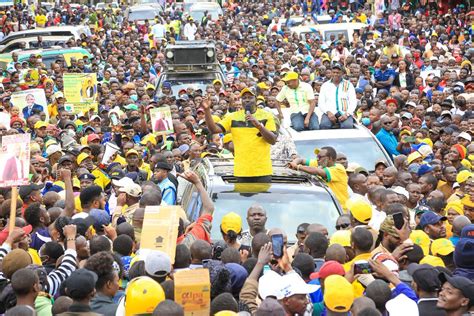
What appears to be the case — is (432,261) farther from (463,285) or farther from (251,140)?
(251,140)

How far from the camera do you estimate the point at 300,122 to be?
14898mm

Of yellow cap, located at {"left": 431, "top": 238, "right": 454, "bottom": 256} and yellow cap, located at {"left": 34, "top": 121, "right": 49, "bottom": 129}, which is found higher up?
yellow cap, located at {"left": 431, "top": 238, "right": 454, "bottom": 256}

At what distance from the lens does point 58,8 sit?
47.3 metres

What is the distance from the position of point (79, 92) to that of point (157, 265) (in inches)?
493

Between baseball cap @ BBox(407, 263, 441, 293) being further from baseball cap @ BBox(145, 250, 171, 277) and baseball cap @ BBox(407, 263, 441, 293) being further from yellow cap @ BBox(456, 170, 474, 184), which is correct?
yellow cap @ BBox(456, 170, 474, 184)

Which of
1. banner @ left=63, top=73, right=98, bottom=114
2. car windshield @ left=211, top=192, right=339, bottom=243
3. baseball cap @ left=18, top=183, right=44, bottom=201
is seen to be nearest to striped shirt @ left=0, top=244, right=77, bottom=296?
car windshield @ left=211, top=192, right=339, bottom=243

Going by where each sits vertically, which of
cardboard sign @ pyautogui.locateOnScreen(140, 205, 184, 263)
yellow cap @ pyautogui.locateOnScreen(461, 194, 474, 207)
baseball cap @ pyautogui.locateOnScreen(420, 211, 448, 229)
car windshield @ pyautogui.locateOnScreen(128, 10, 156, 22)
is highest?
A: cardboard sign @ pyautogui.locateOnScreen(140, 205, 184, 263)

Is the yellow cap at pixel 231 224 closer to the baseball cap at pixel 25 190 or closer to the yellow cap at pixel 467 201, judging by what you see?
the yellow cap at pixel 467 201

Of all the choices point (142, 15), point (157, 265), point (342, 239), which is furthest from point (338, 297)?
point (142, 15)

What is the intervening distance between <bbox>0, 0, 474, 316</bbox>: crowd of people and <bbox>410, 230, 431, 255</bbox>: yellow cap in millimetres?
18

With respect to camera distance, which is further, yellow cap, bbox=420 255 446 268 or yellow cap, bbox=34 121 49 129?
yellow cap, bbox=34 121 49 129

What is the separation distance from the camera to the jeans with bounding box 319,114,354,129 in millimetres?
14852

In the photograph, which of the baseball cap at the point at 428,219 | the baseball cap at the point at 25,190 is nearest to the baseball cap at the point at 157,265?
the baseball cap at the point at 428,219

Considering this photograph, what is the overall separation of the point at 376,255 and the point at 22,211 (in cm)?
409
